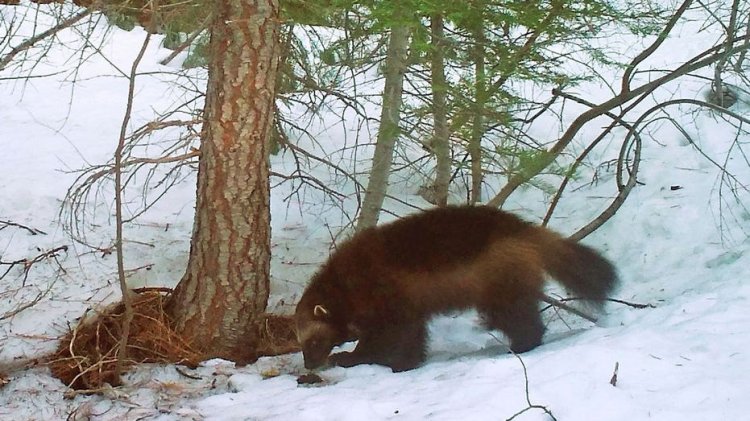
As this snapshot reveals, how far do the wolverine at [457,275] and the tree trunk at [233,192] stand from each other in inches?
29.4

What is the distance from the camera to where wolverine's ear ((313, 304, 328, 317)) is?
14.8 feet

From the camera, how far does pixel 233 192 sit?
179 inches

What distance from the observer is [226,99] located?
4.40 meters

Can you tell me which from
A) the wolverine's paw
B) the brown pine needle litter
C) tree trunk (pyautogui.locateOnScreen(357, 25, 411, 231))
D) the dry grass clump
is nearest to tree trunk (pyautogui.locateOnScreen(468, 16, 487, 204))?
tree trunk (pyautogui.locateOnScreen(357, 25, 411, 231))

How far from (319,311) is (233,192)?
0.95 meters

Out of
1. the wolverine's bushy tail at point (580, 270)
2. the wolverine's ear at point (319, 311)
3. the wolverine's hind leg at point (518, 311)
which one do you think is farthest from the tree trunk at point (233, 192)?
the wolverine's bushy tail at point (580, 270)

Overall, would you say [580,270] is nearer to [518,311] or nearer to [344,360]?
[518,311]

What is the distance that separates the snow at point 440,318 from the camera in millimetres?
3082

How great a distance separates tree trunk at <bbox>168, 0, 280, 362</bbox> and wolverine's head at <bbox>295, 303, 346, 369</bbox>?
17.1 inches

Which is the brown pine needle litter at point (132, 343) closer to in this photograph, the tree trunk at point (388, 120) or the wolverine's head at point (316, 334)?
the wolverine's head at point (316, 334)

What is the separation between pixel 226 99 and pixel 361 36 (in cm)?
157

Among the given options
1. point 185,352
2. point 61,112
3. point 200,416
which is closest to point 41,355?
point 185,352

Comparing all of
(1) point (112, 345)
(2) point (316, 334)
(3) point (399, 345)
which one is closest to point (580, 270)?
(3) point (399, 345)

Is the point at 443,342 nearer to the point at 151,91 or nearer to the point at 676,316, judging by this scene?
the point at 676,316
